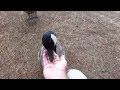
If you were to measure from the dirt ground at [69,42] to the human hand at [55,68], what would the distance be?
16.8 inches

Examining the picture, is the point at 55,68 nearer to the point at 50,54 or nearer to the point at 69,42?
the point at 50,54

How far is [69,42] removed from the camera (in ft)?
15.1

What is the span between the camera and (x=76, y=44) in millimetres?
4562

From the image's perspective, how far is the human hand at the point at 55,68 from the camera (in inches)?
127

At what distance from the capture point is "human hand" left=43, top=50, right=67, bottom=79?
3.22 metres

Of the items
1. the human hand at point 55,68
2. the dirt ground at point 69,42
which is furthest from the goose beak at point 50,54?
the dirt ground at point 69,42

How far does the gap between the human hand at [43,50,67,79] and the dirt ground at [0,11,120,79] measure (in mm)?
426

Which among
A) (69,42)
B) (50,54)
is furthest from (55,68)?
(69,42)

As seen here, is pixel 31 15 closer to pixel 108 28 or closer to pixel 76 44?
pixel 76 44

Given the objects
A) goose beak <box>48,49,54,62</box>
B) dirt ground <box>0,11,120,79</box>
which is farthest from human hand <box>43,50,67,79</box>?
dirt ground <box>0,11,120,79</box>

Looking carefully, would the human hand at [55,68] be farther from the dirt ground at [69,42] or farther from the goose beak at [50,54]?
the dirt ground at [69,42]

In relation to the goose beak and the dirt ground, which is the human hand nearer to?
the goose beak
